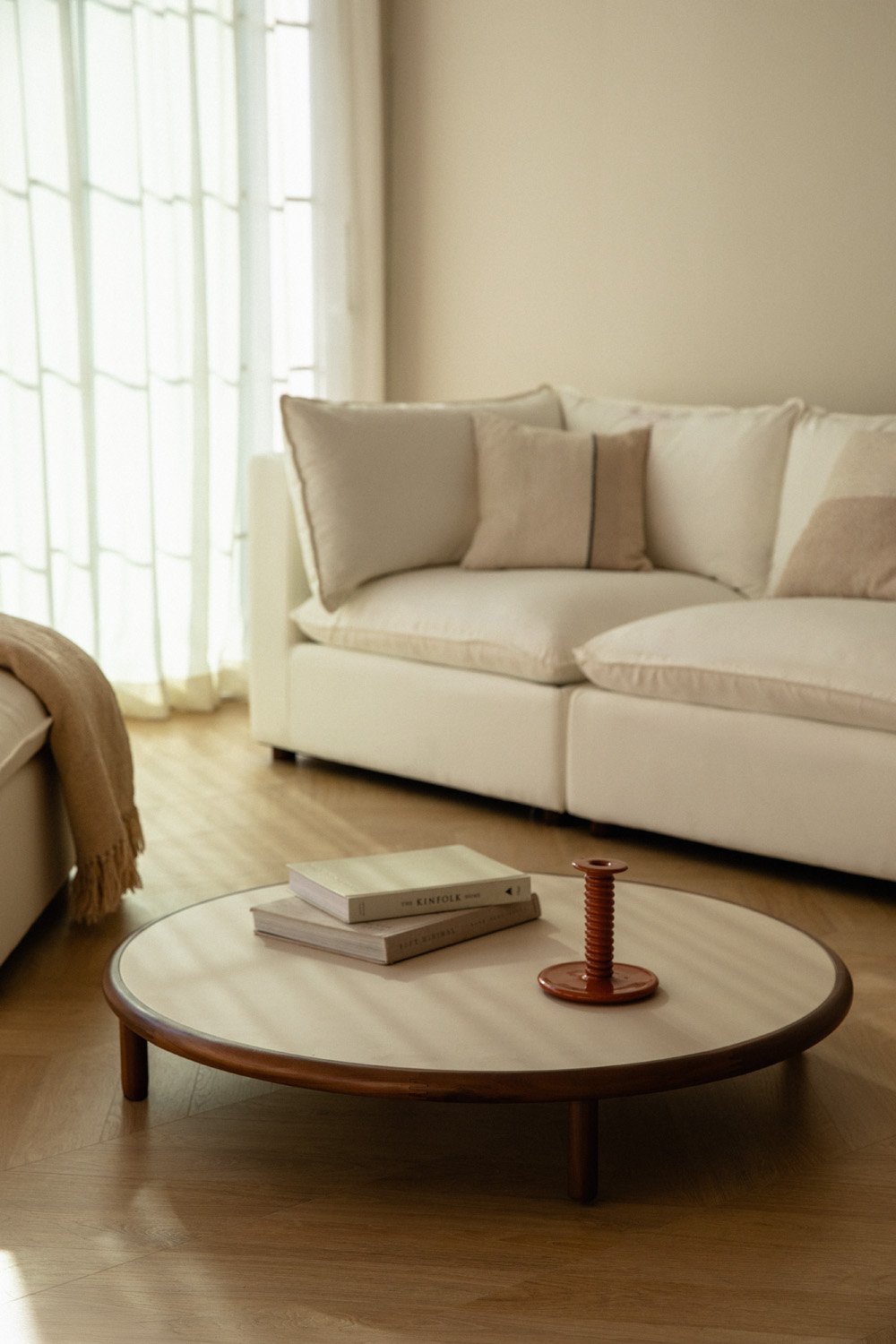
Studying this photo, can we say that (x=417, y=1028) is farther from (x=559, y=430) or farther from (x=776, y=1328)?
(x=559, y=430)

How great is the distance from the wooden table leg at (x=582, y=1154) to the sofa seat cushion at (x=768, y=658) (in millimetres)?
1317

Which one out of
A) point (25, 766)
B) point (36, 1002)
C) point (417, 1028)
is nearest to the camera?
point (417, 1028)

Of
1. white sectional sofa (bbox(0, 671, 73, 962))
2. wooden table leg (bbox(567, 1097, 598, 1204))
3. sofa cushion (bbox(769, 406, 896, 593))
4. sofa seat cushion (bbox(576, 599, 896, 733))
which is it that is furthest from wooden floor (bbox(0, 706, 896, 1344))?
sofa cushion (bbox(769, 406, 896, 593))

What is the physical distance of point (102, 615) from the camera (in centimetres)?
453

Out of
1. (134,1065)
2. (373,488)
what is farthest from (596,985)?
(373,488)

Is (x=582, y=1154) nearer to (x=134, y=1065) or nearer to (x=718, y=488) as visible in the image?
(x=134, y=1065)

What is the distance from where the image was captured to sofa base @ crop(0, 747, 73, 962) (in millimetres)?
2344

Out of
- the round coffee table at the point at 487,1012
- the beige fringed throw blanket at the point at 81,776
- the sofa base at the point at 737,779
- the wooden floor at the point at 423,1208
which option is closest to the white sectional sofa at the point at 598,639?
the sofa base at the point at 737,779

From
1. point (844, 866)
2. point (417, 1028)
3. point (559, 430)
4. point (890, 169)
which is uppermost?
point (890, 169)

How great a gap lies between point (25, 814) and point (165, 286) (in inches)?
97.3

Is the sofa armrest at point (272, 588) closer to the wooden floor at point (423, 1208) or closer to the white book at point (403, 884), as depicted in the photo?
the wooden floor at point (423, 1208)

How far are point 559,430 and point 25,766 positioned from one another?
6.36 feet

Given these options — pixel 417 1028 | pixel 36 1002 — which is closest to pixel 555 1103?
pixel 417 1028

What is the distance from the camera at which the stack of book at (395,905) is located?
1825 mm
